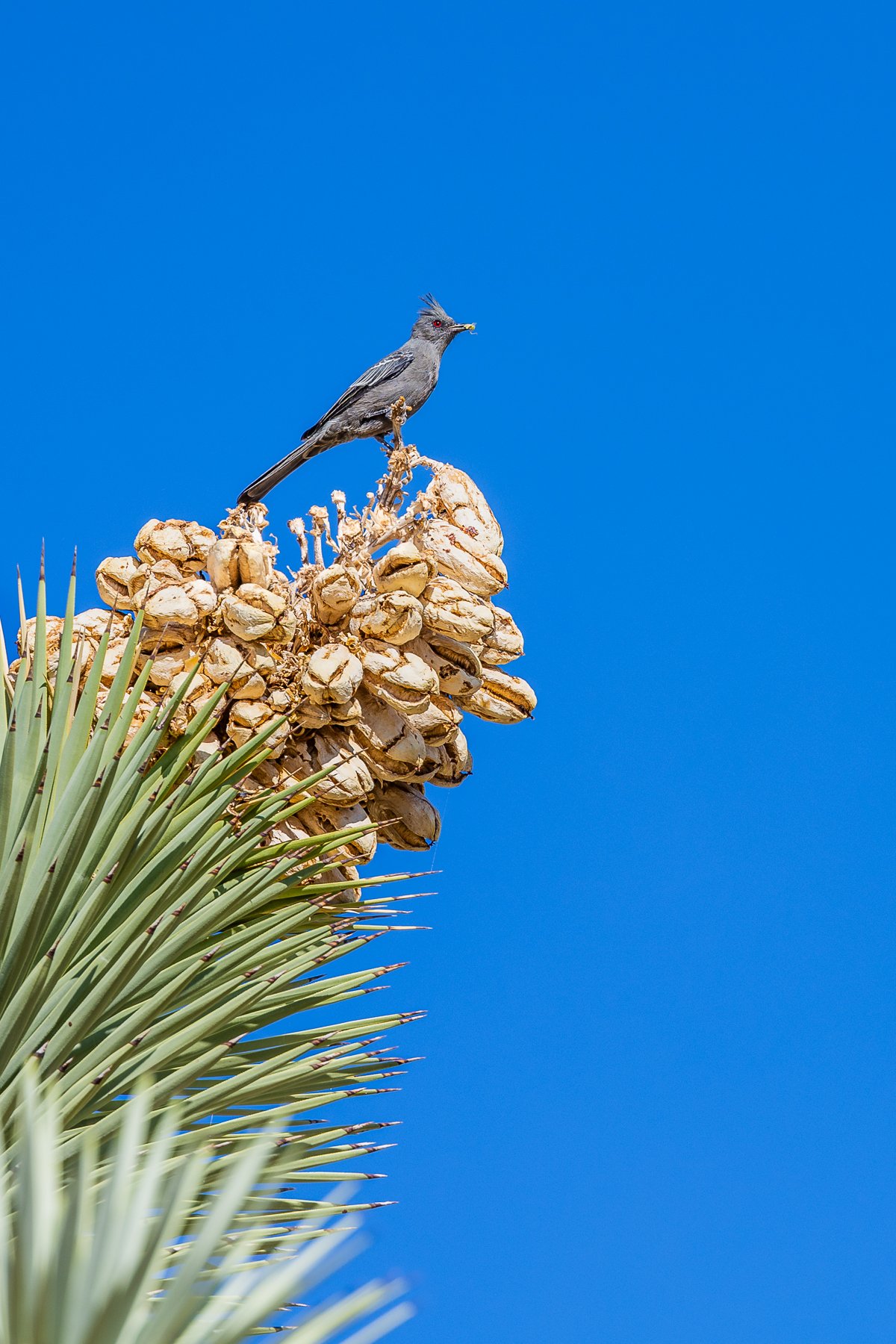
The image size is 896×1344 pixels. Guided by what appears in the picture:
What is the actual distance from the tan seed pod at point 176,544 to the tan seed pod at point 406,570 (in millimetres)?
352

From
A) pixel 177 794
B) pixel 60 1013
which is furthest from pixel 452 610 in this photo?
pixel 60 1013

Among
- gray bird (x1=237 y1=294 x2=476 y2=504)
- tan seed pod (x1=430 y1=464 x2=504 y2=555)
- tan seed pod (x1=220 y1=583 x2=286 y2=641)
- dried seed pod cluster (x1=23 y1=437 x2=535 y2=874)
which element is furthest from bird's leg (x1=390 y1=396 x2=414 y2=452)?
gray bird (x1=237 y1=294 x2=476 y2=504)

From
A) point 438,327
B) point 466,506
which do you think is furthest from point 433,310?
point 466,506

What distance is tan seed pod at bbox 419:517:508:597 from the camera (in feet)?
9.59

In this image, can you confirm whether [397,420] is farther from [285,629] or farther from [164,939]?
[164,939]

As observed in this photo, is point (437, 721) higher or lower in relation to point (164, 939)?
higher

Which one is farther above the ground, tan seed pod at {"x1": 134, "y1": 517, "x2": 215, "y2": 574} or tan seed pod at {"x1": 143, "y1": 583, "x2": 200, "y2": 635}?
tan seed pod at {"x1": 134, "y1": 517, "x2": 215, "y2": 574}

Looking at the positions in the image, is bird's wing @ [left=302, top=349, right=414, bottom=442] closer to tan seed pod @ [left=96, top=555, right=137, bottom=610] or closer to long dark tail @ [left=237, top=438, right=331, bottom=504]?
long dark tail @ [left=237, top=438, right=331, bottom=504]

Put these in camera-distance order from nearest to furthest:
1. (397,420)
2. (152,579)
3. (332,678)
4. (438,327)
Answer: (332,678) < (152,579) < (397,420) < (438,327)

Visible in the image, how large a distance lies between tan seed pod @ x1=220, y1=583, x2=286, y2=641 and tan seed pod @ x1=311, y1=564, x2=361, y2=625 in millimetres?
83

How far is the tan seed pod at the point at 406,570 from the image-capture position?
2809 millimetres

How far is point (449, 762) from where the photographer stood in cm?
295

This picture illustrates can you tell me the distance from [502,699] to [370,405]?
2791mm

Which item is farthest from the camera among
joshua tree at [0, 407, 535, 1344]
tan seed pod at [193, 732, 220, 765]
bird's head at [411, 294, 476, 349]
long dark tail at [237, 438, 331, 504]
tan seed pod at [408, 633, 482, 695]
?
bird's head at [411, 294, 476, 349]
